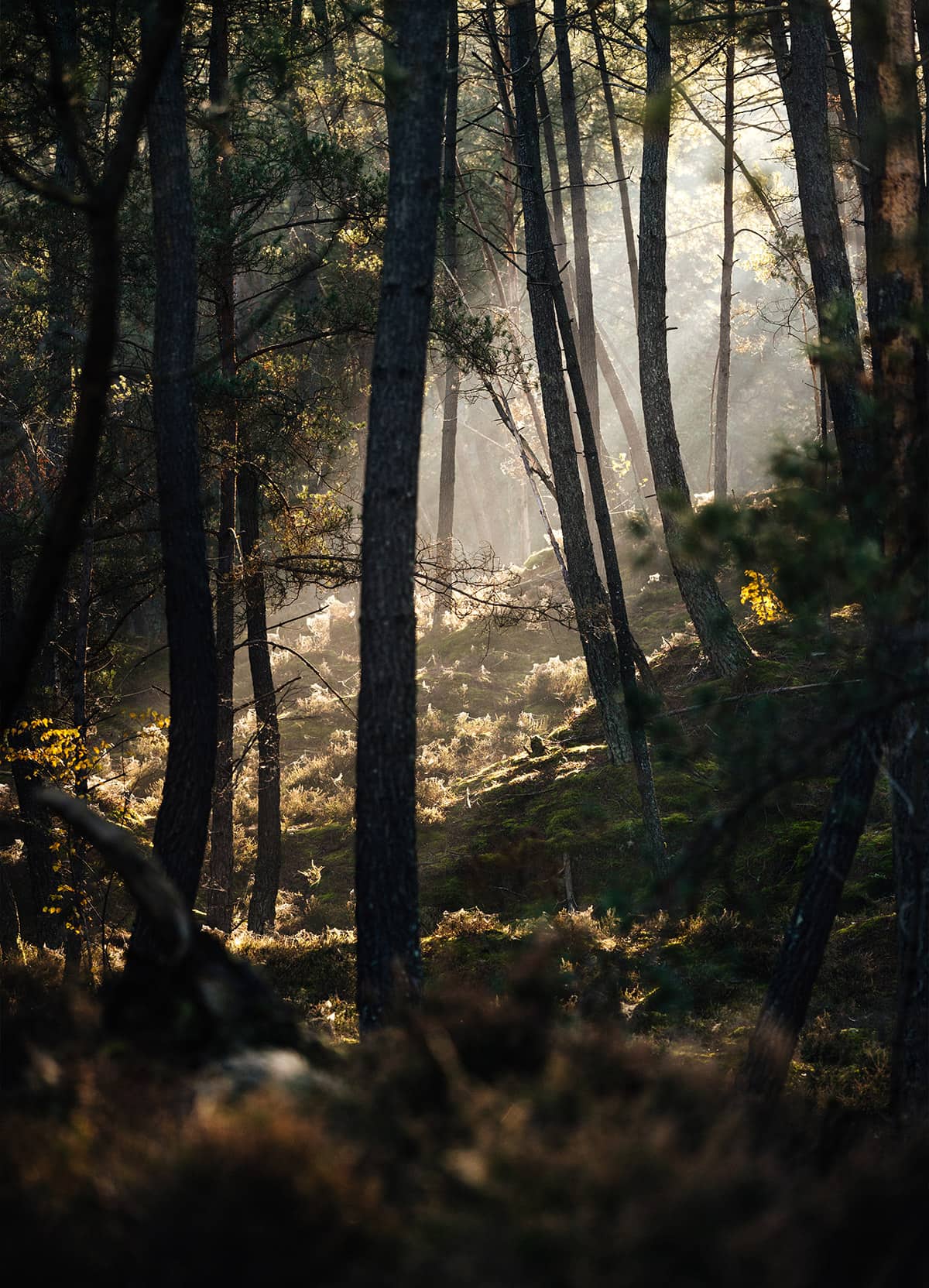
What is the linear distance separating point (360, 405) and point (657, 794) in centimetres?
1281

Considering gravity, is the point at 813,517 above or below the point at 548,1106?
above

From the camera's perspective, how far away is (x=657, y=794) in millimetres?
11688

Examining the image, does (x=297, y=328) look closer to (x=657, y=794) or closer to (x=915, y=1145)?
(x=657, y=794)

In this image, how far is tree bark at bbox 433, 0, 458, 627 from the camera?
11.9m

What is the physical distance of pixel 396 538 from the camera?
556cm

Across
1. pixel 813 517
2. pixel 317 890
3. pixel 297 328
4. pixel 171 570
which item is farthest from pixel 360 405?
pixel 813 517

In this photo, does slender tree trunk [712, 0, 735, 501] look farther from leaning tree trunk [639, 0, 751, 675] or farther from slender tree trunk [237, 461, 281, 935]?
slender tree trunk [237, 461, 281, 935]

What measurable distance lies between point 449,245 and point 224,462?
11326mm

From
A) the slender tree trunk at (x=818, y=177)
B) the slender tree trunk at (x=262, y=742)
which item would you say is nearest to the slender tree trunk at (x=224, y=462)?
the slender tree trunk at (x=262, y=742)

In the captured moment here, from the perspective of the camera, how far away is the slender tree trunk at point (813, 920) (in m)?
5.59

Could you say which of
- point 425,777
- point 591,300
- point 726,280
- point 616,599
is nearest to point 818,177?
point 616,599

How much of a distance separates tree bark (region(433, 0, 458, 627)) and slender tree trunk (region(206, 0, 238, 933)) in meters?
2.30

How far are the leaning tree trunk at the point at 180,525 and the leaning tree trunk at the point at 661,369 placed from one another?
6.27 meters

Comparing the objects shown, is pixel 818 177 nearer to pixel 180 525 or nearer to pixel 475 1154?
pixel 180 525
